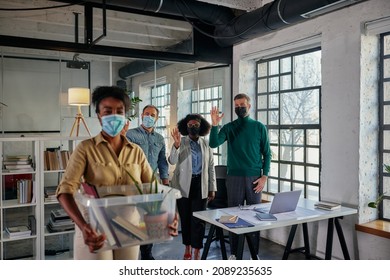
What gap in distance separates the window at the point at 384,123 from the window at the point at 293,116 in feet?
1.81

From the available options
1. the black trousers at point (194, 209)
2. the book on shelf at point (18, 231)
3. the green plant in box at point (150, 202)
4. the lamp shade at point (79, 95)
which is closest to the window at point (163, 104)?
the lamp shade at point (79, 95)

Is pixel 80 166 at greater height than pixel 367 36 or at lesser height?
lesser

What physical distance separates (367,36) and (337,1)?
53cm

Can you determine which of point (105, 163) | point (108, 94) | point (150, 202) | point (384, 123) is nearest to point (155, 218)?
point (150, 202)

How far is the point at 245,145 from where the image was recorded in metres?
2.97

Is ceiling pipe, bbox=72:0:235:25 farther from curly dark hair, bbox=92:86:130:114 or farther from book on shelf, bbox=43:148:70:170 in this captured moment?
curly dark hair, bbox=92:86:130:114

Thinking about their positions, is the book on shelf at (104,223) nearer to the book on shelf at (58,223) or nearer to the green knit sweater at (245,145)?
the green knit sweater at (245,145)

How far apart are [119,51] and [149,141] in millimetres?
1238

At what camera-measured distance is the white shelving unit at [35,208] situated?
2.83m

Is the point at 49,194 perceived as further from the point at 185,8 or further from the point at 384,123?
the point at 384,123

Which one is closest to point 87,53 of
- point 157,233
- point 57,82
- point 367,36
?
point 57,82

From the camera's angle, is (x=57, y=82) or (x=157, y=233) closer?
(x=157, y=233)
